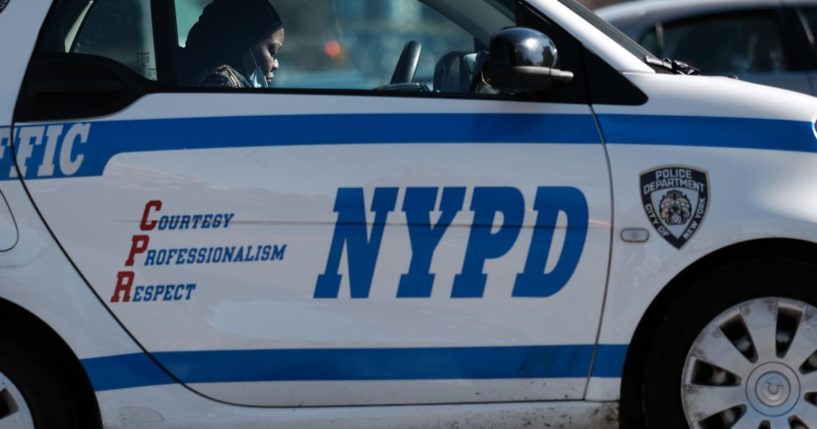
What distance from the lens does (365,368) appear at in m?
3.81

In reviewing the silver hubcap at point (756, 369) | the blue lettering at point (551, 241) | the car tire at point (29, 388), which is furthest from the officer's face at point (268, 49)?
the silver hubcap at point (756, 369)

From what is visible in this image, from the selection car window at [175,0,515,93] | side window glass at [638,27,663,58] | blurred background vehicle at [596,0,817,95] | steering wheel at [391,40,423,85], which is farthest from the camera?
side window glass at [638,27,663,58]

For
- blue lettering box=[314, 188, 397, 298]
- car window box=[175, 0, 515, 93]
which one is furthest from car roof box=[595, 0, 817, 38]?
blue lettering box=[314, 188, 397, 298]

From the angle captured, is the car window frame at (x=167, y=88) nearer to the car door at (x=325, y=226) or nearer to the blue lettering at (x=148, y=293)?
the car door at (x=325, y=226)

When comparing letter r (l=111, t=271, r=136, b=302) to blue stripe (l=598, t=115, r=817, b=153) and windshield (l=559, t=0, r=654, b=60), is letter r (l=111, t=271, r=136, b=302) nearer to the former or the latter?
blue stripe (l=598, t=115, r=817, b=153)

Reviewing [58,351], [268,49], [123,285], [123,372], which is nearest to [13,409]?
[58,351]

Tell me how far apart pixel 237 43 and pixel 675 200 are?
1383 mm

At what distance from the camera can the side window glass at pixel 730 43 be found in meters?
8.47

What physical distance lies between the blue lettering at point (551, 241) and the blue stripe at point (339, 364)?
0.19m

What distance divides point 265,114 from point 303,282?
1.58 ft

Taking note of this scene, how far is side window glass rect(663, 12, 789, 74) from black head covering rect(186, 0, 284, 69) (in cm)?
491

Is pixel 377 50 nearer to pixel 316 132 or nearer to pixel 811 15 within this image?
pixel 316 132

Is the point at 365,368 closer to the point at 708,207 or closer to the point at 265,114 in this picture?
the point at 265,114

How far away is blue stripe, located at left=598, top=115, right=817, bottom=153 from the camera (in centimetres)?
379
